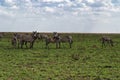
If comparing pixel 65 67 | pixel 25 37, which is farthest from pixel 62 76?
pixel 25 37

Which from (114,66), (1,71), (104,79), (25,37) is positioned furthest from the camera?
(25,37)

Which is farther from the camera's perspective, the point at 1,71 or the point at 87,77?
the point at 1,71

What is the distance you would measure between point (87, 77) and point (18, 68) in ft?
16.6

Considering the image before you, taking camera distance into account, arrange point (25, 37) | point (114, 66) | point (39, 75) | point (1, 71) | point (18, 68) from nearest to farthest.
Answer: point (39, 75) < point (1, 71) < point (18, 68) < point (114, 66) < point (25, 37)

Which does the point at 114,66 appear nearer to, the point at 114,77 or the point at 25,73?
the point at 114,77

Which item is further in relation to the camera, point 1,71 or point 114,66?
point 114,66

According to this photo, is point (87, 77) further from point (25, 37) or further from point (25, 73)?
point (25, 37)

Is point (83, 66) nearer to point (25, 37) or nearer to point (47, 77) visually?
point (47, 77)

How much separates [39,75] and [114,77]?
4.08 m

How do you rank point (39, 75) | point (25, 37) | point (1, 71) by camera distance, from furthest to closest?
point (25, 37) → point (1, 71) → point (39, 75)

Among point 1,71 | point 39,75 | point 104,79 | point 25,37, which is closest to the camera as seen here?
point 104,79

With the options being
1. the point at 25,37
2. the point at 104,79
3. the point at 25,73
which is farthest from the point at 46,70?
the point at 25,37

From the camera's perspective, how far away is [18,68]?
1927 cm

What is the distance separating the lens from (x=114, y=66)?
20.6 meters
